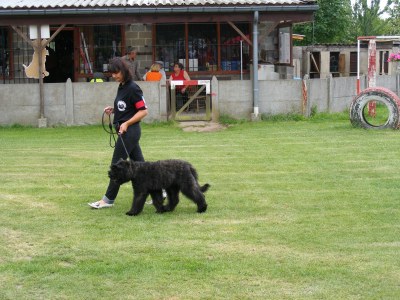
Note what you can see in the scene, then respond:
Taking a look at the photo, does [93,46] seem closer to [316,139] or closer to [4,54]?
[4,54]

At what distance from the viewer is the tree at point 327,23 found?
46750mm

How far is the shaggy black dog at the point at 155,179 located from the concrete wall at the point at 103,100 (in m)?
11.1

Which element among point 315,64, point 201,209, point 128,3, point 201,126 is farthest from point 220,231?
point 315,64

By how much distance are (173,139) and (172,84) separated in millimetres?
3179

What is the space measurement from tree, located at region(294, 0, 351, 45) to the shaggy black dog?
124ft

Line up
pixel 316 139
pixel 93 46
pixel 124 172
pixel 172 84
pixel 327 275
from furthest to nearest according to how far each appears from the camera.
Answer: pixel 93 46
pixel 172 84
pixel 316 139
pixel 124 172
pixel 327 275

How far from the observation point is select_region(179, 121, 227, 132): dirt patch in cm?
1964

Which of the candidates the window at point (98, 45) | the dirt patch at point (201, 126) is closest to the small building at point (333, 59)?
the window at point (98, 45)

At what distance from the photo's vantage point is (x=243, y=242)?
Result: 8.05 m

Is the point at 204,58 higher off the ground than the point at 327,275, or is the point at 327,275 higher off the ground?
the point at 204,58

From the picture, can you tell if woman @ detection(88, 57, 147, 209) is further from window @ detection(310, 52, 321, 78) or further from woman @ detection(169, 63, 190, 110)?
window @ detection(310, 52, 321, 78)

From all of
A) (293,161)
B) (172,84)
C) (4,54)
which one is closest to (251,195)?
(293,161)

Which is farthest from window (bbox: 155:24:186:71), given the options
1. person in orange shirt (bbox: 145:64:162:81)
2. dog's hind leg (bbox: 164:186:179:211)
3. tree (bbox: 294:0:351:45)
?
tree (bbox: 294:0:351:45)

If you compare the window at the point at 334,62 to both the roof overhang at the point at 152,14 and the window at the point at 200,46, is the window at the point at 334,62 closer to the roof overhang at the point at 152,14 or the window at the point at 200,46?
the window at the point at 200,46
